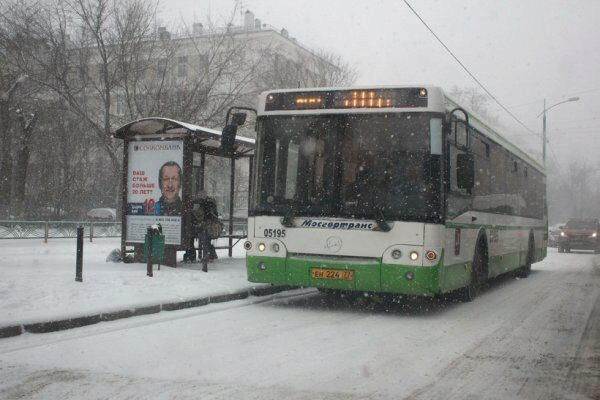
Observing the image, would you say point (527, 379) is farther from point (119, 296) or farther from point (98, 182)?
point (98, 182)

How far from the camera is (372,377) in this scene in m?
5.92

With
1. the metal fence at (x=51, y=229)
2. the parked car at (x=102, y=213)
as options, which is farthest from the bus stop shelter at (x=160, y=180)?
the parked car at (x=102, y=213)

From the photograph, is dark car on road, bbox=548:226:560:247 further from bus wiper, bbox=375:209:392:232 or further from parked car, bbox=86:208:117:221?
bus wiper, bbox=375:209:392:232

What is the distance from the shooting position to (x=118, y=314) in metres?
8.85

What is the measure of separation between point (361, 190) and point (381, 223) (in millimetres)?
571

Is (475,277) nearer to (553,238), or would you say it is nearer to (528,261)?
(528,261)

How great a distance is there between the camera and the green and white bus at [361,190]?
9312 mm

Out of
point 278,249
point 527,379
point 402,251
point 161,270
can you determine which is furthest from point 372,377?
point 161,270

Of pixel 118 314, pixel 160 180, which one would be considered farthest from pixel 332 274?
pixel 160 180

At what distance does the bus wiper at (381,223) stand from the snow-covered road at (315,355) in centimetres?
129

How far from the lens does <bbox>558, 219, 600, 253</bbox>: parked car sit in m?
34.6

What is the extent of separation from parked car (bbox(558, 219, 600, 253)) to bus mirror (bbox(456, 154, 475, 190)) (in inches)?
1095

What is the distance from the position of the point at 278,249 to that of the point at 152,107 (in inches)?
782

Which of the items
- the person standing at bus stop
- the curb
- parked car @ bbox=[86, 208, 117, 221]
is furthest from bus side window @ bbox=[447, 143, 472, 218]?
parked car @ bbox=[86, 208, 117, 221]
